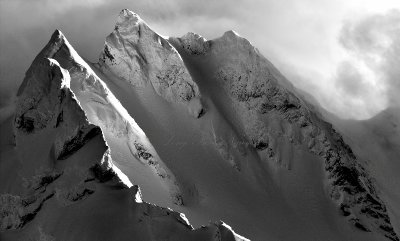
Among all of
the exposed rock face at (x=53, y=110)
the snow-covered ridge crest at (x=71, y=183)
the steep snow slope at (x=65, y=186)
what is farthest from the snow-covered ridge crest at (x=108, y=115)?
the steep snow slope at (x=65, y=186)

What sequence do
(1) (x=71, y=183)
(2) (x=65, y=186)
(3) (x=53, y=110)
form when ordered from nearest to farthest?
(1) (x=71, y=183)
(2) (x=65, y=186)
(3) (x=53, y=110)

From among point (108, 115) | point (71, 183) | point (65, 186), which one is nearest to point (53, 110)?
point (108, 115)

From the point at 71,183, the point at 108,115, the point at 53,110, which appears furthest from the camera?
the point at 108,115

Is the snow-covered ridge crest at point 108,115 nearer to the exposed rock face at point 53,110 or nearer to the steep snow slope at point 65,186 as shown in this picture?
the exposed rock face at point 53,110

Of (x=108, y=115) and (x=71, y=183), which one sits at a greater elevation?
(x=108, y=115)

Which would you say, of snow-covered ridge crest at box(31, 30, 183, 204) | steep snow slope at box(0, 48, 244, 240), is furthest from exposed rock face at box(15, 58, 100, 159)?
snow-covered ridge crest at box(31, 30, 183, 204)

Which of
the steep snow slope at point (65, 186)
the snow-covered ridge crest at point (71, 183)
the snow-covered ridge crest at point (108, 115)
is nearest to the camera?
the snow-covered ridge crest at point (71, 183)

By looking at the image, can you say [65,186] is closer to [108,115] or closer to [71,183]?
[71,183]

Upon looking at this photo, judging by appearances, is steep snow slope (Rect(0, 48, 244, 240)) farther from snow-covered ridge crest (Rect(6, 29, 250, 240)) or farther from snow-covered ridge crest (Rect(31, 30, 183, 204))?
snow-covered ridge crest (Rect(31, 30, 183, 204))

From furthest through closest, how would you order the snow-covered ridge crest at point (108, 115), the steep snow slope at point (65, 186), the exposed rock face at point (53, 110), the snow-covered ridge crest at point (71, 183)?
the snow-covered ridge crest at point (108, 115), the exposed rock face at point (53, 110), the steep snow slope at point (65, 186), the snow-covered ridge crest at point (71, 183)
